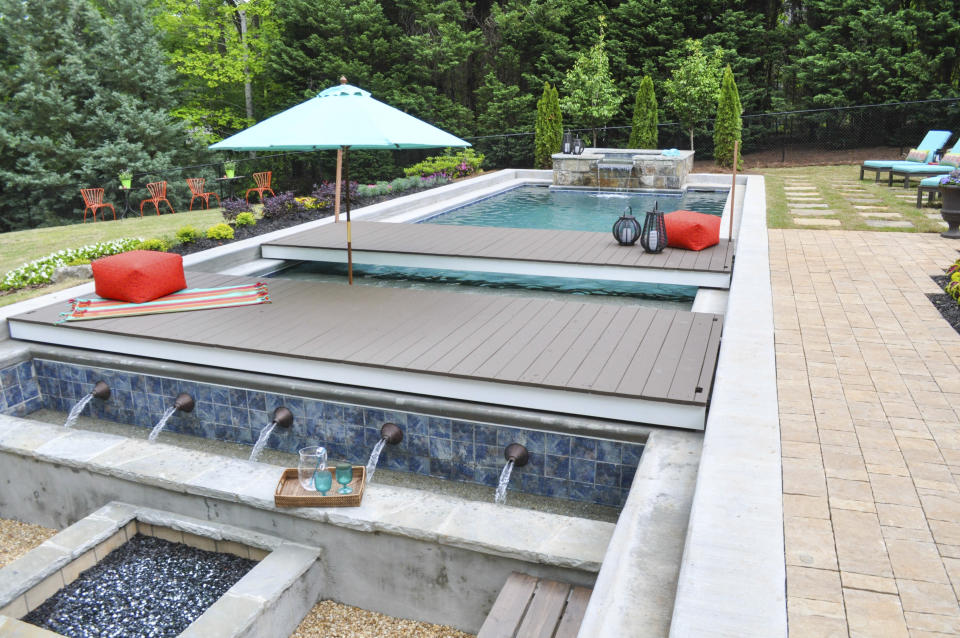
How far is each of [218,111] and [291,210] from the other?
16.5 m

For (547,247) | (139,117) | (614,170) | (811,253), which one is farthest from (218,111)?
(811,253)

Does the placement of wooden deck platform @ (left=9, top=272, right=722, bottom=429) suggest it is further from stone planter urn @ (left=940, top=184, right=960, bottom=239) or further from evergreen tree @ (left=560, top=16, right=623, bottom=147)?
evergreen tree @ (left=560, top=16, right=623, bottom=147)

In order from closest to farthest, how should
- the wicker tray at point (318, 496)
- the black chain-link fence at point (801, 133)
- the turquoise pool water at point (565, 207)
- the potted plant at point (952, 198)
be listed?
the wicker tray at point (318, 496) < the potted plant at point (952, 198) < the turquoise pool water at point (565, 207) < the black chain-link fence at point (801, 133)

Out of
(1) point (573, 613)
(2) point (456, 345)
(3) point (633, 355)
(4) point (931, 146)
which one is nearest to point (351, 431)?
(2) point (456, 345)

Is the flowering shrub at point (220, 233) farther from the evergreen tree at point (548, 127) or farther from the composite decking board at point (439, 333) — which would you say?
the evergreen tree at point (548, 127)

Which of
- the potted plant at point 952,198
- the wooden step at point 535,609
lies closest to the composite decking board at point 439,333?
the wooden step at point 535,609

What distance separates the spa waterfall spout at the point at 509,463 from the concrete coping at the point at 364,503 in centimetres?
42

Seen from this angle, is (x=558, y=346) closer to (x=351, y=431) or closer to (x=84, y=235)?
(x=351, y=431)

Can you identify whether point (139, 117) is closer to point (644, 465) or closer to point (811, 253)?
point (811, 253)

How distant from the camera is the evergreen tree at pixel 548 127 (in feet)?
57.4

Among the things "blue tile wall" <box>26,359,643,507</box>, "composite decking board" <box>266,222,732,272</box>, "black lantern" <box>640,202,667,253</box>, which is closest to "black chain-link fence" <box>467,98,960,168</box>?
"composite decking board" <box>266,222,732,272</box>

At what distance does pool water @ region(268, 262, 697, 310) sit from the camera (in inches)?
272

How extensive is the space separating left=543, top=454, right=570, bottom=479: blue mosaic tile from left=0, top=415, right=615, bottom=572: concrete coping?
587mm

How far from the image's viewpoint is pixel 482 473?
166 inches
